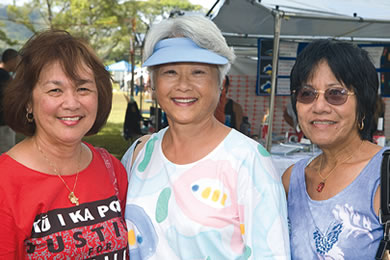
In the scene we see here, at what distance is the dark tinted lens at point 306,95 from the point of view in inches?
74.8

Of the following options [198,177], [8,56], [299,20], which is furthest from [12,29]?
[198,177]

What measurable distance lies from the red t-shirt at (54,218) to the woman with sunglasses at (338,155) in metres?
0.92

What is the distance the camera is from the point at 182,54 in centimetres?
184

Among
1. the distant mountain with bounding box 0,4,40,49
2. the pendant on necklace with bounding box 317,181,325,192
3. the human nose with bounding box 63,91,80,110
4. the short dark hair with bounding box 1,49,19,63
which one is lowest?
the pendant on necklace with bounding box 317,181,325,192

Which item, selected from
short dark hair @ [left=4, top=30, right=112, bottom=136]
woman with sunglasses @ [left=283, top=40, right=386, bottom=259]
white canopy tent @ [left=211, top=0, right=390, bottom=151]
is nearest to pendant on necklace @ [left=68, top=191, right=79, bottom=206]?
short dark hair @ [left=4, top=30, right=112, bottom=136]

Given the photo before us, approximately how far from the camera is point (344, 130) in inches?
73.9

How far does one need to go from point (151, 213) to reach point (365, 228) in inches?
38.4

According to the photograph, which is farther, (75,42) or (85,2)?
(85,2)

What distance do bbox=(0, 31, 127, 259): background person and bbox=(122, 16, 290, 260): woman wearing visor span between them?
186 millimetres

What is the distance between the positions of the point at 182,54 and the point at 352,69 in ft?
2.63

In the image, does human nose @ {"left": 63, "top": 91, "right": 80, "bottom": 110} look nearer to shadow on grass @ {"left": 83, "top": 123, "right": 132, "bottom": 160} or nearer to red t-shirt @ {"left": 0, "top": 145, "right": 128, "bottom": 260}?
red t-shirt @ {"left": 0, "top": 145, "right": 128, "bottom": 260}

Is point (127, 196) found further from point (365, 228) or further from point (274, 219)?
point (365, 228)

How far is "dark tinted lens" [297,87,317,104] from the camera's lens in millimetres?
1899

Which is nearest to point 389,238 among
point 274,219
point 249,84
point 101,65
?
point 274,219
